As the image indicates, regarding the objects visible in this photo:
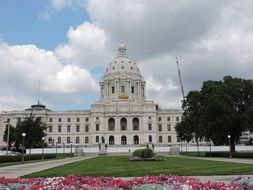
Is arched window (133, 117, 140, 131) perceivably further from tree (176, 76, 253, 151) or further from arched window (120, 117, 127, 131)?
tree (176, 76, 253, 151)

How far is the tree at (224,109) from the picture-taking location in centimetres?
6831

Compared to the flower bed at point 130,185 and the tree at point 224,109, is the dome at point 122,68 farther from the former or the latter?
the flower bed at point 130,185

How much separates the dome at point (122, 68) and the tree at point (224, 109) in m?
108

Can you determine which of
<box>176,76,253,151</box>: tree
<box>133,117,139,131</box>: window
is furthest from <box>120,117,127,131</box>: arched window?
<box>176,76,253,151</box>: tree

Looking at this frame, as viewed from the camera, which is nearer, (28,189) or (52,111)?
(28,189)

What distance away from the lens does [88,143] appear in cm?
17525

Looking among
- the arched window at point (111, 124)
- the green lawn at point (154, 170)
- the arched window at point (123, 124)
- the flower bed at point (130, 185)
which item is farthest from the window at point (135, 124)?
the flower bed at point (130, 185)

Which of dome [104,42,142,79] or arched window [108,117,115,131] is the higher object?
dome [104,42,142,79]

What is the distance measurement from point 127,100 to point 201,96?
316ft

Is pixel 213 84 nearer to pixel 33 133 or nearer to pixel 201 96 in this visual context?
pixel 201 96

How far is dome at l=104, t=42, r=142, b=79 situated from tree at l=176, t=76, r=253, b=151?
107875 mm

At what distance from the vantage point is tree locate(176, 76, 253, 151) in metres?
68.3

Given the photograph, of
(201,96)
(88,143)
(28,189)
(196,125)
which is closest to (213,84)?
(201,96)

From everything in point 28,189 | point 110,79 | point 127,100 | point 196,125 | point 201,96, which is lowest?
point 28,189
